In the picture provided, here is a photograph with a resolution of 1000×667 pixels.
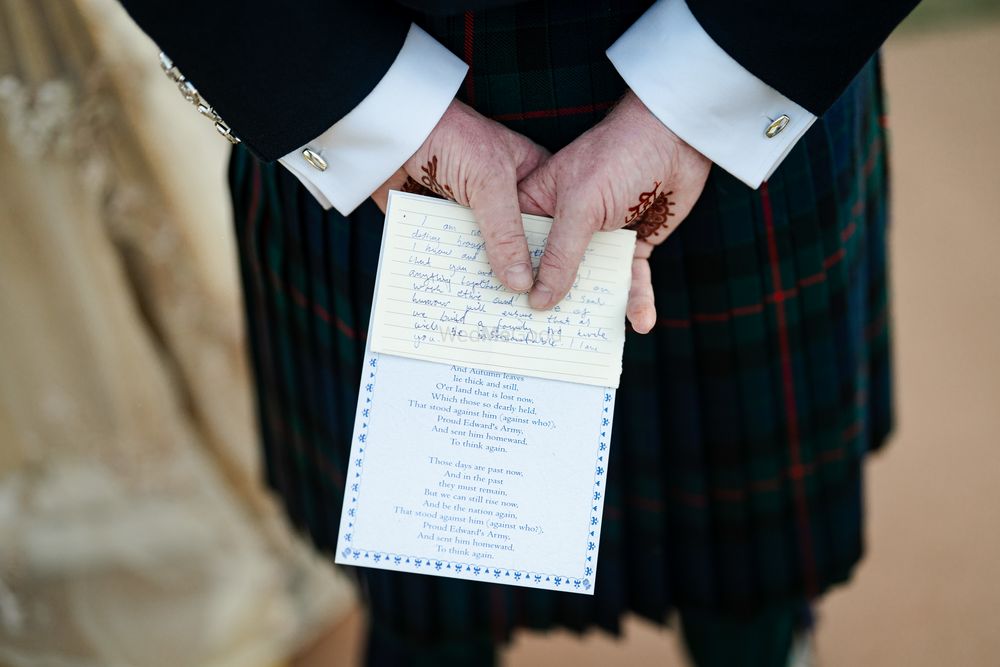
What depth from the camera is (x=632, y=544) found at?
0.81 metres

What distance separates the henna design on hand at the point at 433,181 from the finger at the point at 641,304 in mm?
145

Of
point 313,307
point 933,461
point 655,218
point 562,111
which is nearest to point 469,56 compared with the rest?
point 562,111

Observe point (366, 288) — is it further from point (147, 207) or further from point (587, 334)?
point (147, 207)

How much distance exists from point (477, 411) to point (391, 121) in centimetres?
21

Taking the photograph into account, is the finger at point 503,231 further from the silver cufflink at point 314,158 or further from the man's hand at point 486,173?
the silver cufflink at point 314,158

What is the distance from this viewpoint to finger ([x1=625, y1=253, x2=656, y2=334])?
0.58 metres

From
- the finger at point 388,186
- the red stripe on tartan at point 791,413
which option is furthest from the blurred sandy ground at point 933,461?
the finger at point 388,186

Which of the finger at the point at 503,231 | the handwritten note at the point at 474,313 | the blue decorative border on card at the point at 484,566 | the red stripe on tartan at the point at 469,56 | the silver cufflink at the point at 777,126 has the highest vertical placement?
the red stripe on tartan at the point at 469,56

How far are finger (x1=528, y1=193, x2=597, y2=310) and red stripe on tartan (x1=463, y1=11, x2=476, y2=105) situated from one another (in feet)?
0.41

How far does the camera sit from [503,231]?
57cm

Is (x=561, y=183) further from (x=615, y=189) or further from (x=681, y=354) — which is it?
(x=681, y=354)

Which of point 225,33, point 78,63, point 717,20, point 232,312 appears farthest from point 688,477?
point 78,63

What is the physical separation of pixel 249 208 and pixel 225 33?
0.87 feet

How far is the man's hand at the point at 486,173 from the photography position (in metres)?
0.57
